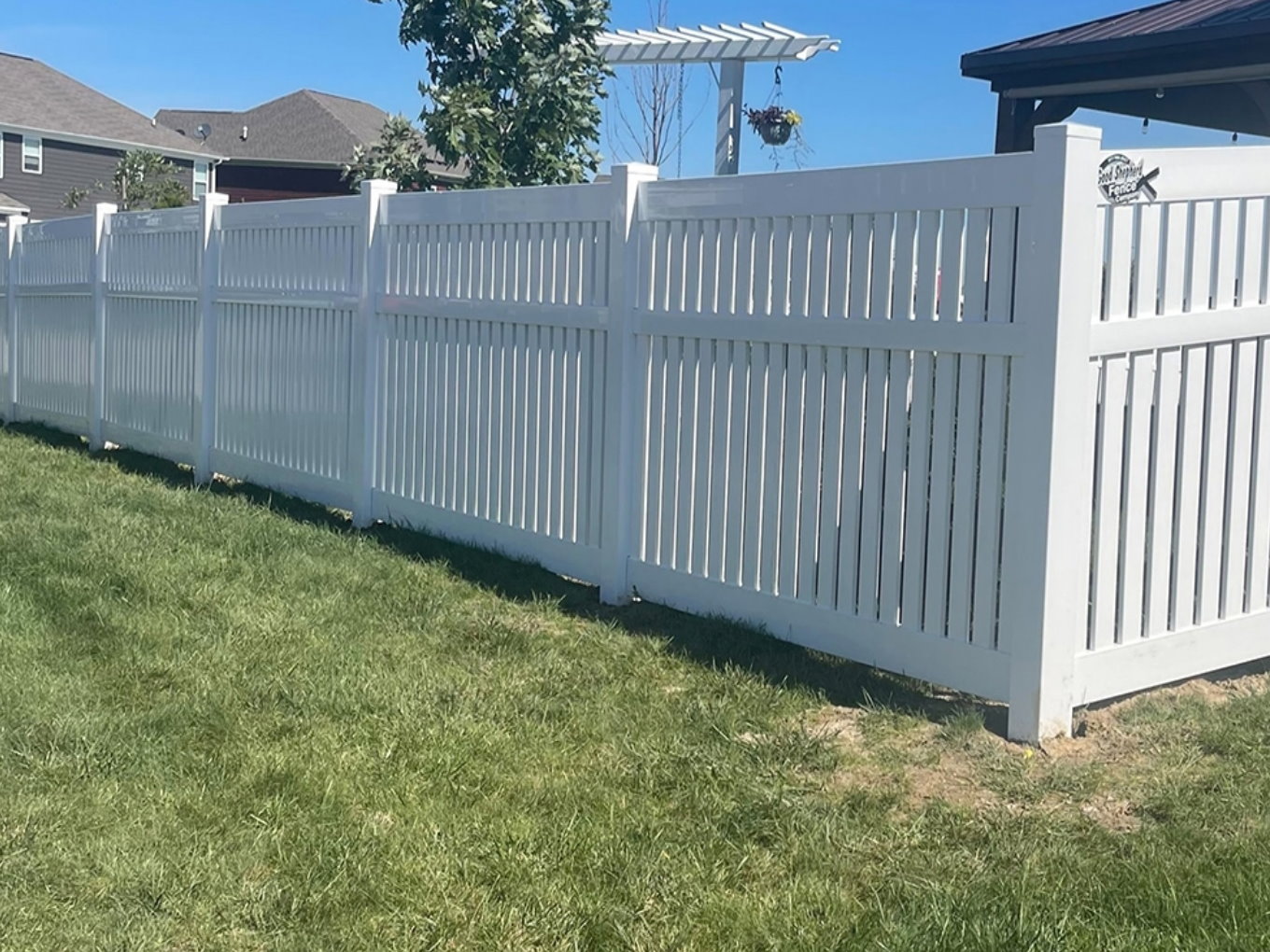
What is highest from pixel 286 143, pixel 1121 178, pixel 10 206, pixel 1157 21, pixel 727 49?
pixel 286 143

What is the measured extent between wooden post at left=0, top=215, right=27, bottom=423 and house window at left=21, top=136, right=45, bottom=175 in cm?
2556

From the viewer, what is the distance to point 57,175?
36844 mm

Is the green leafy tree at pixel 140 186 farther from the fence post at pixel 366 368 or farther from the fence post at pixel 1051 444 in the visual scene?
the fence post at pixel 1051 444

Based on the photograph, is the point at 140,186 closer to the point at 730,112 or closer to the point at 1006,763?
the point at 730,112

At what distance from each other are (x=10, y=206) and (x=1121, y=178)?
32818mm

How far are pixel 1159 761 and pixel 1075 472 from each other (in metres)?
0.90

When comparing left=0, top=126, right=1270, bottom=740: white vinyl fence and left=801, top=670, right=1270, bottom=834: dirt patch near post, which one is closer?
left=801, top=670, right=1270, bottom=834: dirt patch near post

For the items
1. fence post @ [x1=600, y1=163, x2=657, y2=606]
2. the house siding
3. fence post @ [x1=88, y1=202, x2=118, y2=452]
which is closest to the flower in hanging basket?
fence post @ [x1=88, y1=202, x2=118, y2=452]

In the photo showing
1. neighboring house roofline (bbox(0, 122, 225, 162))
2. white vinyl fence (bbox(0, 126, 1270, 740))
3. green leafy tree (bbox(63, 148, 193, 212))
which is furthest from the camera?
A: neighboring house roofline (bbox(0, 122, 225, 162))

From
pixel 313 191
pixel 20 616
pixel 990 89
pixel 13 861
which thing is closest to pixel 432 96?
pixel 990 89

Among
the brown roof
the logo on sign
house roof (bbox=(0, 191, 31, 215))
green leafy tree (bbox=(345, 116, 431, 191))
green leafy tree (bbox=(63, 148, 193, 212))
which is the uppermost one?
green leafy tree (bbox=(63, 148, 193, 212))

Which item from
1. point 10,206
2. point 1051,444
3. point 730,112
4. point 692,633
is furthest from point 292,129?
point 1051,444

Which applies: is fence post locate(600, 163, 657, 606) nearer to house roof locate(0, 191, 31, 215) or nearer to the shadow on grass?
the shadow on grass

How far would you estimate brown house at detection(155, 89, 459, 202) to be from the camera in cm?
4359
